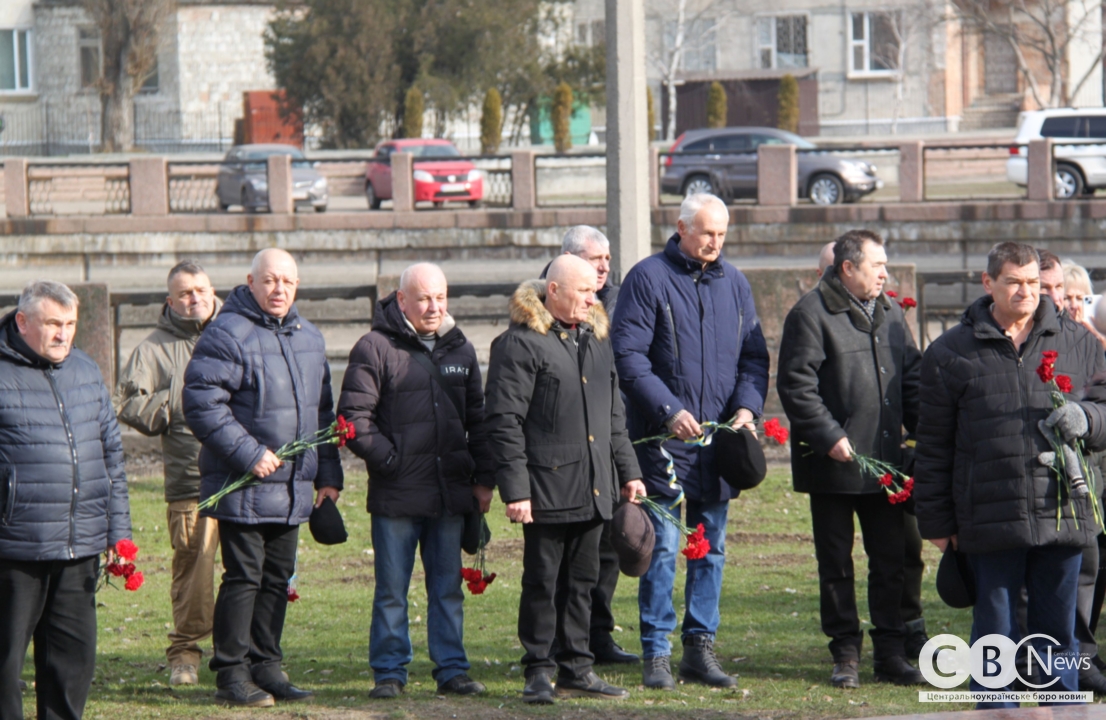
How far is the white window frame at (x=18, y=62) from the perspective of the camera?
47062mm

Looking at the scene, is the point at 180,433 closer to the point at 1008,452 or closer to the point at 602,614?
the point at 602,614

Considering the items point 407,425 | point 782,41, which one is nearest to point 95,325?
point 407,425

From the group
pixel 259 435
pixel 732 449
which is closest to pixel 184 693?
pixel 259 435

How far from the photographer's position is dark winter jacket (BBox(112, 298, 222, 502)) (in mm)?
6195

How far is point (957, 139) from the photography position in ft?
133

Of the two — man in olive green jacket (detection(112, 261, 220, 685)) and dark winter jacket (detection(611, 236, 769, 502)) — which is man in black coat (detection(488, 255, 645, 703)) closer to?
dark winter jacket (detection(611, 236, 769, 502))

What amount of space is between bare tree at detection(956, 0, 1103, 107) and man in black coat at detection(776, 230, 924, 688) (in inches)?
1478

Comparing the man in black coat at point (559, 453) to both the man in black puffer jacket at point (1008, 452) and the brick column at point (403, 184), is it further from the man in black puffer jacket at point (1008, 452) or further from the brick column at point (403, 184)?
the brick column at point (403, 184)

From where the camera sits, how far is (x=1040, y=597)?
5238mm

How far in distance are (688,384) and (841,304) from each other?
763 millimetres

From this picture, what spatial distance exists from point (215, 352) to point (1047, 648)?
3.53m

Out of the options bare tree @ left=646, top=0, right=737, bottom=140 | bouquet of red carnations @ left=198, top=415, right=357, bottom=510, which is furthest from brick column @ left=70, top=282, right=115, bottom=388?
bare tree @ left=646, top=0, right=737, bottom=140

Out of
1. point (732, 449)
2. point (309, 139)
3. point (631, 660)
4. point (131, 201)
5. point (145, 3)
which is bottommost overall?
point (631, 660)

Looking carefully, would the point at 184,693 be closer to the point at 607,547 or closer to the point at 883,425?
the point at 607,547
